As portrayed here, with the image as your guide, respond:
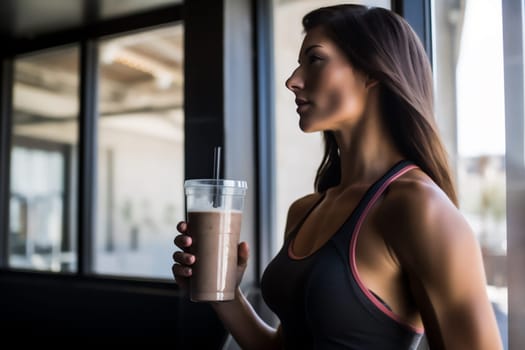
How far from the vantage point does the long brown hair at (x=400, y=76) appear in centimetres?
93

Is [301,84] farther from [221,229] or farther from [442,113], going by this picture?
[442,113]

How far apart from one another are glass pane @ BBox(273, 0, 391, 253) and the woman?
1.08 metres

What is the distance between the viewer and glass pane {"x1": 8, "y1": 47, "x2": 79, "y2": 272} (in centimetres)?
336

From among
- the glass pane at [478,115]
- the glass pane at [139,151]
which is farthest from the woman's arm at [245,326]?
the glass pane at [139,151]

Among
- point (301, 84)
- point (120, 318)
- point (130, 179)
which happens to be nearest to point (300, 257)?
point (301, 84)

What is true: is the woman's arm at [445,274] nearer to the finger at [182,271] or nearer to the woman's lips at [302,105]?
the woman's lips at [302,105]

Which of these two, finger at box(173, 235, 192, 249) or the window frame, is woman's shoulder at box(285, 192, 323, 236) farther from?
the window frame

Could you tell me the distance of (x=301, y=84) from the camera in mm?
988

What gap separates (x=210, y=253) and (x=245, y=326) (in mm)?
237

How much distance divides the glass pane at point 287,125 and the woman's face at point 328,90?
1197 mm

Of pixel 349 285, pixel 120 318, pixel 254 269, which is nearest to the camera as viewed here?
pixel 349 285

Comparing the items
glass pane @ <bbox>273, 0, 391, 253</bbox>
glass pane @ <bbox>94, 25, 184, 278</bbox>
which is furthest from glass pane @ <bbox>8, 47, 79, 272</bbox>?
glass pane @ <bbox>273, 0, 391, 253</bbox>

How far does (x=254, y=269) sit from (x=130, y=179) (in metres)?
1.32

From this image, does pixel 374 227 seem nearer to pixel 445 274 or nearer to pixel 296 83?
pixel 445 274
